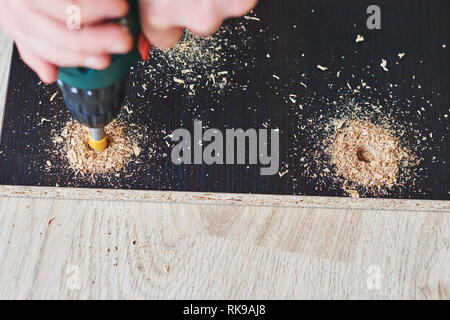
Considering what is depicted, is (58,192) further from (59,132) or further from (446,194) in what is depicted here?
(446,194)

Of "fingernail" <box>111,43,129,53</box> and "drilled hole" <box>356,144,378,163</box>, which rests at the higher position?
"fingernail" <box>111,43,129,53</box>

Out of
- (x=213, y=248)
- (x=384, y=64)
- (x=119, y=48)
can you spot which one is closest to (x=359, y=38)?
(x=384, y=64)

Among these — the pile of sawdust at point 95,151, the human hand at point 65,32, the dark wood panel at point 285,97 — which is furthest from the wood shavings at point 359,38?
the human hand at point 65,32

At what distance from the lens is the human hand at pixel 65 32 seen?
0.34m

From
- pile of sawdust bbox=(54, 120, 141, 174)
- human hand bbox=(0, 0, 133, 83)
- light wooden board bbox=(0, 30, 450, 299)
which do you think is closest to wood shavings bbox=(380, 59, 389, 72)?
light wooden board bbox=(0, 30, 450, 299)

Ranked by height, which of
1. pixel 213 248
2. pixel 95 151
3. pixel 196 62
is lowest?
pixel 213 248

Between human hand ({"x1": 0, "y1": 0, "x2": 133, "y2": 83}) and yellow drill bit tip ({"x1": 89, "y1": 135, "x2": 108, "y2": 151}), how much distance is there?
24 centimetres

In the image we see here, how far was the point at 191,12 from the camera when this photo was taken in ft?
1.13

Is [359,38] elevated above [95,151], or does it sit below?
above

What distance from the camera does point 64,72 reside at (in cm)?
40

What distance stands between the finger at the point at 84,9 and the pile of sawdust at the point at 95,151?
0.30 metres

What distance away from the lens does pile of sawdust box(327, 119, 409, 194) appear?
0.64 meters

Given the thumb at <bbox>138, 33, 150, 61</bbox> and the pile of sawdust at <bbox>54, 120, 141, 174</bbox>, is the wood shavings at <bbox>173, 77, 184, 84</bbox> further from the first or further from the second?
the thumb at <bbox>138, 33, 150, 61</bbox>

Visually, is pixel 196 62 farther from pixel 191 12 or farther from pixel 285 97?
pixel 191 12
